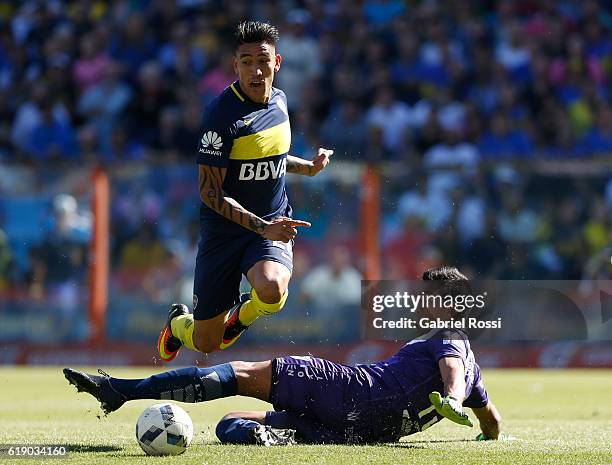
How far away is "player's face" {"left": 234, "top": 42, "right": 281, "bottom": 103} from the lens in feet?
27.6

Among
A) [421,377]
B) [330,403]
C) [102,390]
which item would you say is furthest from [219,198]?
[421,377]

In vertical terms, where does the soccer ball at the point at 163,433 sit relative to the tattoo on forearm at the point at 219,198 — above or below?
below

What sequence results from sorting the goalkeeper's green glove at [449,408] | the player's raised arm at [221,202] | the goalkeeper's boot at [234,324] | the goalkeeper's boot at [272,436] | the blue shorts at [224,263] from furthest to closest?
the goalkeeper's boot at [234,324] < the blue shorts at [224,263] < the player's raised arm at [221,202] < the goalkeeper's boot at [272,436] < the goalkeeper's green glove at [449,408]

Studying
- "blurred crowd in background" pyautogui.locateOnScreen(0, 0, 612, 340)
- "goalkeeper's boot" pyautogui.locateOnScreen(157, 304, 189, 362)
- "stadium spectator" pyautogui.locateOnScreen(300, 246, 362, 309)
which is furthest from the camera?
"stadium spectator" pyautogui.locateOnScreen(300, 246, 362, 309)

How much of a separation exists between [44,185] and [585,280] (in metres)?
7.02

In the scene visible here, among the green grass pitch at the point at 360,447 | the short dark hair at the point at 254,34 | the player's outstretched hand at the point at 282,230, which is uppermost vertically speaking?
the short dark hair at the point at 254,34

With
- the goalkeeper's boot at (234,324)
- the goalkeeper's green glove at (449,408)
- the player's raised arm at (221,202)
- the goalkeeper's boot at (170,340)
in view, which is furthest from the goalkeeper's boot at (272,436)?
the goalkeeper's boot at (170,340)

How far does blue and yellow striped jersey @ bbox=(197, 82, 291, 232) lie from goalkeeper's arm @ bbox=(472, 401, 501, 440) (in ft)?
6.99

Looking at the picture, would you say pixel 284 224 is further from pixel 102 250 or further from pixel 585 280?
pixel 102 250

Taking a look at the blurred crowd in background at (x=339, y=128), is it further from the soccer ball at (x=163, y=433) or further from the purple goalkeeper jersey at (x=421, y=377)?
the soccer ball at (x=163, y=433)

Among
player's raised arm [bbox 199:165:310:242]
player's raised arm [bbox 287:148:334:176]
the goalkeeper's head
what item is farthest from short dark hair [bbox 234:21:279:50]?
the goalkeeper's head

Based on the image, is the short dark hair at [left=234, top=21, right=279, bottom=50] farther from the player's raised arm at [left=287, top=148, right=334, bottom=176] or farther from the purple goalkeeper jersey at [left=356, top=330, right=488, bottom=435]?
the purple goalkeeper jersey at [left=356, top=330, right=488, bottom=435]

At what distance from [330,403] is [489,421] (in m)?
1.17

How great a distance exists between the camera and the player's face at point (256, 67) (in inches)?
332
